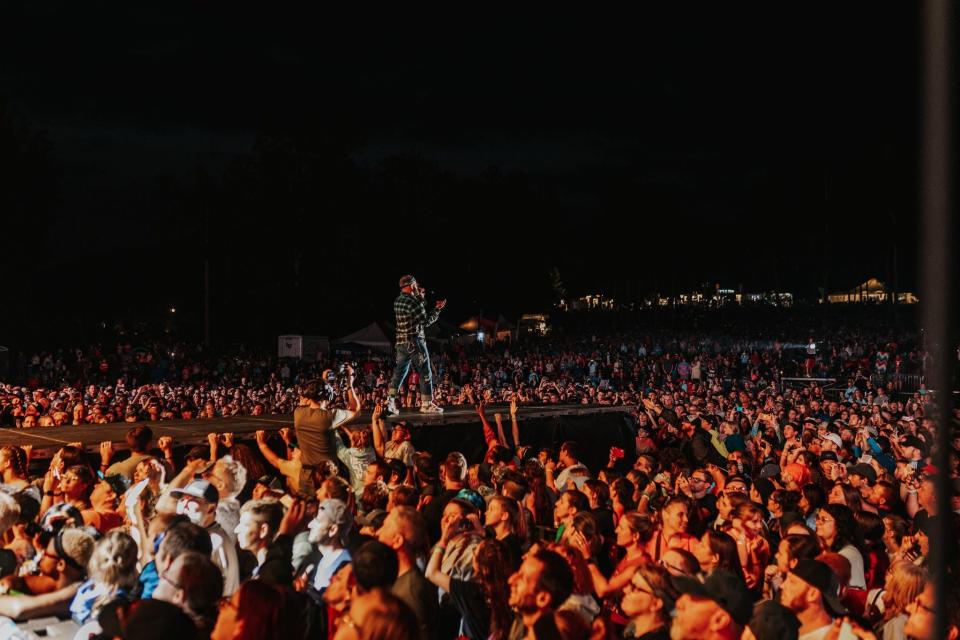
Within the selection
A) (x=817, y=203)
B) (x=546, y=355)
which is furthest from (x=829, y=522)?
(x=817, y=203)

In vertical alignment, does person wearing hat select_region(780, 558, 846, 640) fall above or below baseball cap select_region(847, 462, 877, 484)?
above

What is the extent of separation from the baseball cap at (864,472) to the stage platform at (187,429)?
16.4 ft

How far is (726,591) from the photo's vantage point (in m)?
3.85

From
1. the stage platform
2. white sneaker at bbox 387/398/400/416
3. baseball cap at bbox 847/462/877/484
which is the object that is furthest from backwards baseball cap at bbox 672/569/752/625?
white sneaker at bbox 387/398/400/416

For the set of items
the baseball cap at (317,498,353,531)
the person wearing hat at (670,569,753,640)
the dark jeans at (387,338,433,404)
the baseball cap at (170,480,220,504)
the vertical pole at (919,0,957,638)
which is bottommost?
the person wearing hat at (670,569,753,640)

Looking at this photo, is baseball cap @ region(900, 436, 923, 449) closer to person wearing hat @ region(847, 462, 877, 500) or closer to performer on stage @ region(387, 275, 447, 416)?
person wearing hat @ region(847, 462, 877, 500)

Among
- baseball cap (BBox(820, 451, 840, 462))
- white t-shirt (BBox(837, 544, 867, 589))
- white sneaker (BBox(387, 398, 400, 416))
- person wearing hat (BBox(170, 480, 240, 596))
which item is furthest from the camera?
white sneaker (BBox(387, 398, 400, 416))

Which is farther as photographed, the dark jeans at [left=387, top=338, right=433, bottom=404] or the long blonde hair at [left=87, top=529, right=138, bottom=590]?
the dark jeans at [left=387, top=338, right=433, bottom=404]

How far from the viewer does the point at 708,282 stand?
76.1 meters

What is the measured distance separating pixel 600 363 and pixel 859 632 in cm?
2367

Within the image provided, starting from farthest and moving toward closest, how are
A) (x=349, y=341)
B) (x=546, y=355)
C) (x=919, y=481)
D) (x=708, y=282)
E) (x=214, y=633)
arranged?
(x=708, y=282)
(x=349, y=341)
(x=546, y=355)
(x=919, y=481)
(x=214, y=633)

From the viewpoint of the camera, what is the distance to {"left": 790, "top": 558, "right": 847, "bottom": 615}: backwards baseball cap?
4012mm

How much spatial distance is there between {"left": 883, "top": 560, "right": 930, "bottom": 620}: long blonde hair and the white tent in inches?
1187

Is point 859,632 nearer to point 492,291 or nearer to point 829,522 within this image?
point 829,522
